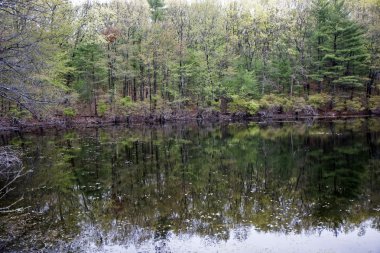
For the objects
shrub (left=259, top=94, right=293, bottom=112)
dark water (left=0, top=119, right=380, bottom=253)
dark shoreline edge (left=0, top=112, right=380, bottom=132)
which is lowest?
dark water (left=0, top=119, right=380, bottom=253)

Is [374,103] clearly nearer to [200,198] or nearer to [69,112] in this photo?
[69,112]

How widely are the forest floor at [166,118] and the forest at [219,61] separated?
13.4 inches

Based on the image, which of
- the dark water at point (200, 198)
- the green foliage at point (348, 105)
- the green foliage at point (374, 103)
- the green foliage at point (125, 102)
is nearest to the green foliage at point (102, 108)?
the green foliage at point (125, 102)

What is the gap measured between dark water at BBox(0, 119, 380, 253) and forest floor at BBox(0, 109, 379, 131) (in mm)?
15088

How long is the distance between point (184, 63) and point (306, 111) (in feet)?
55.3

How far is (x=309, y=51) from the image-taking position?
48.5 m

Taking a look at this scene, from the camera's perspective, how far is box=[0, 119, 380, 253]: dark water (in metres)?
9.75

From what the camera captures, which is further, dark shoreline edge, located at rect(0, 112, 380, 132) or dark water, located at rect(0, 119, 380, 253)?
dark shoreline edge, located at rect(0, 112, 380, 132)

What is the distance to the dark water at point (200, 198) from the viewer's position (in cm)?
975

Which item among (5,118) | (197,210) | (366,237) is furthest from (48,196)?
(5,118)

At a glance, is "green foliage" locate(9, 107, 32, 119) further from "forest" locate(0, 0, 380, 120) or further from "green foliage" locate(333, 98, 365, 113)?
"green foliage" locate(333, 98, 365, 113)

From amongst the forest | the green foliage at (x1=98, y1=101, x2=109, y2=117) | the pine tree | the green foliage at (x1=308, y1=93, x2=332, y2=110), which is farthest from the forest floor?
the pine tree

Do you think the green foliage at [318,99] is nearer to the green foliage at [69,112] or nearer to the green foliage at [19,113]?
the green foliage at [69,112]

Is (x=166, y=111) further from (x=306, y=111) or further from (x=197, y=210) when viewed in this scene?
(x=197, y=210)
